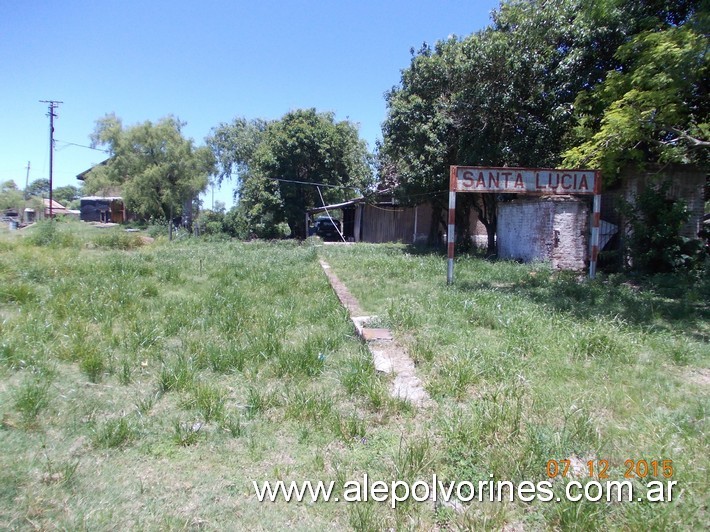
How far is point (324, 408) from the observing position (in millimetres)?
3670

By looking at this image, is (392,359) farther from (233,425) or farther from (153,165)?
(153,165)

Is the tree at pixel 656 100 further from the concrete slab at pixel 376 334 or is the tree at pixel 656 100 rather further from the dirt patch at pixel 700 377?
the concrete slab at pixel 376 334

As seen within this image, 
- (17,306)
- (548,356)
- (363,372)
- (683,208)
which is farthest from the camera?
(683,208)

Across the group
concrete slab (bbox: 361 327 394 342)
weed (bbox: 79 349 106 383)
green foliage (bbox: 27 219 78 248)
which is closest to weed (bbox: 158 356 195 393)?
weed (bbox: 79 349 106 383)

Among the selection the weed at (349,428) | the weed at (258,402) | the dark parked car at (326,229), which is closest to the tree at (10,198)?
the dark parked car at (326,229)

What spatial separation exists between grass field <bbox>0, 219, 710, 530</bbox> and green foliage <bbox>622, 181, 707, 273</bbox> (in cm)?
352

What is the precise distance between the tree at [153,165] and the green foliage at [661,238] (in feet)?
99.8

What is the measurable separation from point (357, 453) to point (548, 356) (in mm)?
2555

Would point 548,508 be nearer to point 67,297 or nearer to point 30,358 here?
point 30,358

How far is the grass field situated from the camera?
2570 mm

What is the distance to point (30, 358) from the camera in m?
4.72

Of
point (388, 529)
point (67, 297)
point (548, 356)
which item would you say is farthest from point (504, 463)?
point (67, 297)

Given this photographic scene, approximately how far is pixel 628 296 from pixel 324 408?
672cm

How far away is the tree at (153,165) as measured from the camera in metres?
33.7
